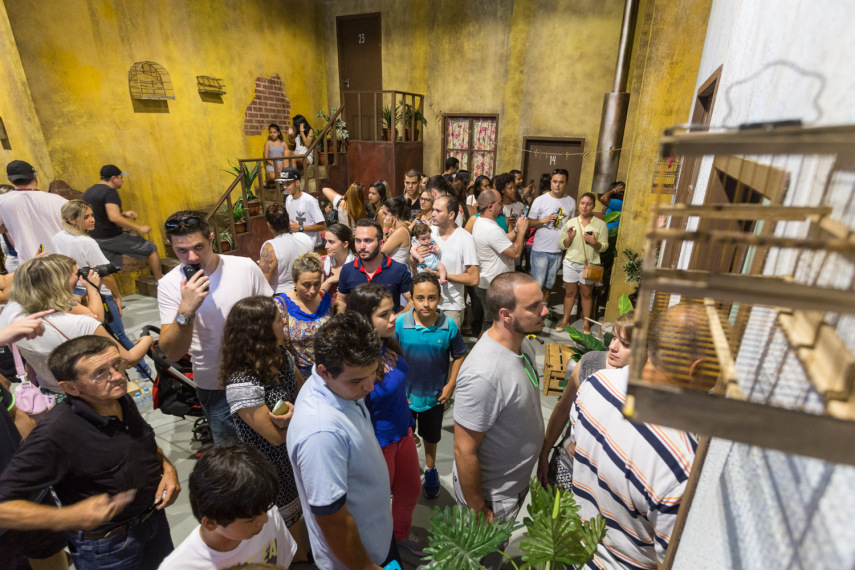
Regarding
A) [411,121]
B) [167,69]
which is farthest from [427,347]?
[411,121]

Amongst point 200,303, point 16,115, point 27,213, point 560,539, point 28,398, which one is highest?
point 16,115

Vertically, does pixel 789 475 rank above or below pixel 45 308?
above

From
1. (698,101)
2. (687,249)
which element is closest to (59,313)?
(687,249)

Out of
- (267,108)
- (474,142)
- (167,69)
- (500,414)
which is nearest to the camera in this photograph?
(500,414)

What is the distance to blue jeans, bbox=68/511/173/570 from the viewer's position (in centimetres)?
176

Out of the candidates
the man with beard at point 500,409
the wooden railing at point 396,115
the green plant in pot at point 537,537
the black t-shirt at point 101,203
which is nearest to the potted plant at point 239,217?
the black t-shirt at point 101,203

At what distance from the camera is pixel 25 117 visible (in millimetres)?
5480

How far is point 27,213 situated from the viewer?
4.37 metres

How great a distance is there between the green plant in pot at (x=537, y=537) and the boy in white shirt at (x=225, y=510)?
24.7 inches

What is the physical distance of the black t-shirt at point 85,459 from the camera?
1.55 m

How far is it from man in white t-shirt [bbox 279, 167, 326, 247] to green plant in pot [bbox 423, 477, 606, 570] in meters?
4.03

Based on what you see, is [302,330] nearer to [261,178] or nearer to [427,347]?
[427,347]

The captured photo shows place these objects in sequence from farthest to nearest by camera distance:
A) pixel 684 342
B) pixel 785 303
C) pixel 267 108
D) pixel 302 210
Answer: pixel 267 108, pixel 302 210, pixel 684 342, pixel 785 303

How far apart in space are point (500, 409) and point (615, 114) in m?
6.93
